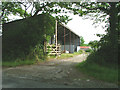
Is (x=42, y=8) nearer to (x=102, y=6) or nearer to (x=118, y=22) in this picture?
(x=102, y=6)

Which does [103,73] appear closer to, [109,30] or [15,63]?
[109,30]

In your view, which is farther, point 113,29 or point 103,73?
point 113,29

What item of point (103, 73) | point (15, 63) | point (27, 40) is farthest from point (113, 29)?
point (15, 63)

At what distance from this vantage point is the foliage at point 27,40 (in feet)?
28.5

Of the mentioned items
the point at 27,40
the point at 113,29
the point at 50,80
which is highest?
the point at 113,29

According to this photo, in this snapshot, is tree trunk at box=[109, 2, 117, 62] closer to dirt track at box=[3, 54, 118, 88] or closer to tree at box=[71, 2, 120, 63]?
tree at box=[71, 2, 120, 63]

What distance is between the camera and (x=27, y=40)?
9.02m

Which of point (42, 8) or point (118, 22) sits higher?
point (42, 8)

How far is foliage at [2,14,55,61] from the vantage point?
8.70 meters

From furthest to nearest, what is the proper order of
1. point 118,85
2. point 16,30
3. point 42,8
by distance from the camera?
point 42,8 → point 16,30 → point 118,85

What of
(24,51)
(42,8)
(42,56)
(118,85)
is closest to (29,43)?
(24,51)

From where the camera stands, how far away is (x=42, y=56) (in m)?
9.84

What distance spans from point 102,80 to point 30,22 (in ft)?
24.2

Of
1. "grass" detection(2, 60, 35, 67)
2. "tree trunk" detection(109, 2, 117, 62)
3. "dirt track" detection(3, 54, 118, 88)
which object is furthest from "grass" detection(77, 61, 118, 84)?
"grass" detection(2, 60, 35, 67)
